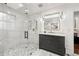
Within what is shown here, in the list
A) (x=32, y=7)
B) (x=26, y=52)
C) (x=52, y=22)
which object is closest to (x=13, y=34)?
(x=26, y=52)

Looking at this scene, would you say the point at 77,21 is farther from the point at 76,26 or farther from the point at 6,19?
the point at 6,19

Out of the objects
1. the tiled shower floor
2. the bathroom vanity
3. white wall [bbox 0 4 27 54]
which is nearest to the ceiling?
white wall [bbox 0 4 27 54]

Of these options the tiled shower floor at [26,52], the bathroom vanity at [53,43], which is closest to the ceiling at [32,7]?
the bathroom vanity at [53,43]

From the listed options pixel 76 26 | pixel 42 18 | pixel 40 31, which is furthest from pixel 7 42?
pixel 76 26

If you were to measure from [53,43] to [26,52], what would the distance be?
1.49 feet

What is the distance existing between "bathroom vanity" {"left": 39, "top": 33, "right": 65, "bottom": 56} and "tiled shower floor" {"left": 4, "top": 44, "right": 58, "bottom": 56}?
0.22 feet

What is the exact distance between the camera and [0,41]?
120 centimetres

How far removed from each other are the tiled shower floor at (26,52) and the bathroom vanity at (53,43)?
2.7 inches

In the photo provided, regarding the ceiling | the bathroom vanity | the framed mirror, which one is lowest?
the bathroom vanity

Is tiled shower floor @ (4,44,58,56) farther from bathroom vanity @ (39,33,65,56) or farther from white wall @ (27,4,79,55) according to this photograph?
white wall @ (27,4,79,55)

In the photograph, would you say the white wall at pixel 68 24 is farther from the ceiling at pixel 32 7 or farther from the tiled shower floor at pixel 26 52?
the tiled shower floor at pixel 26 52

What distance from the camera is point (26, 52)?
1.24 metres

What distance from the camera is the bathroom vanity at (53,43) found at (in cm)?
124

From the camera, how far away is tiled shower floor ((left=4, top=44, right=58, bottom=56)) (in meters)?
1.20
